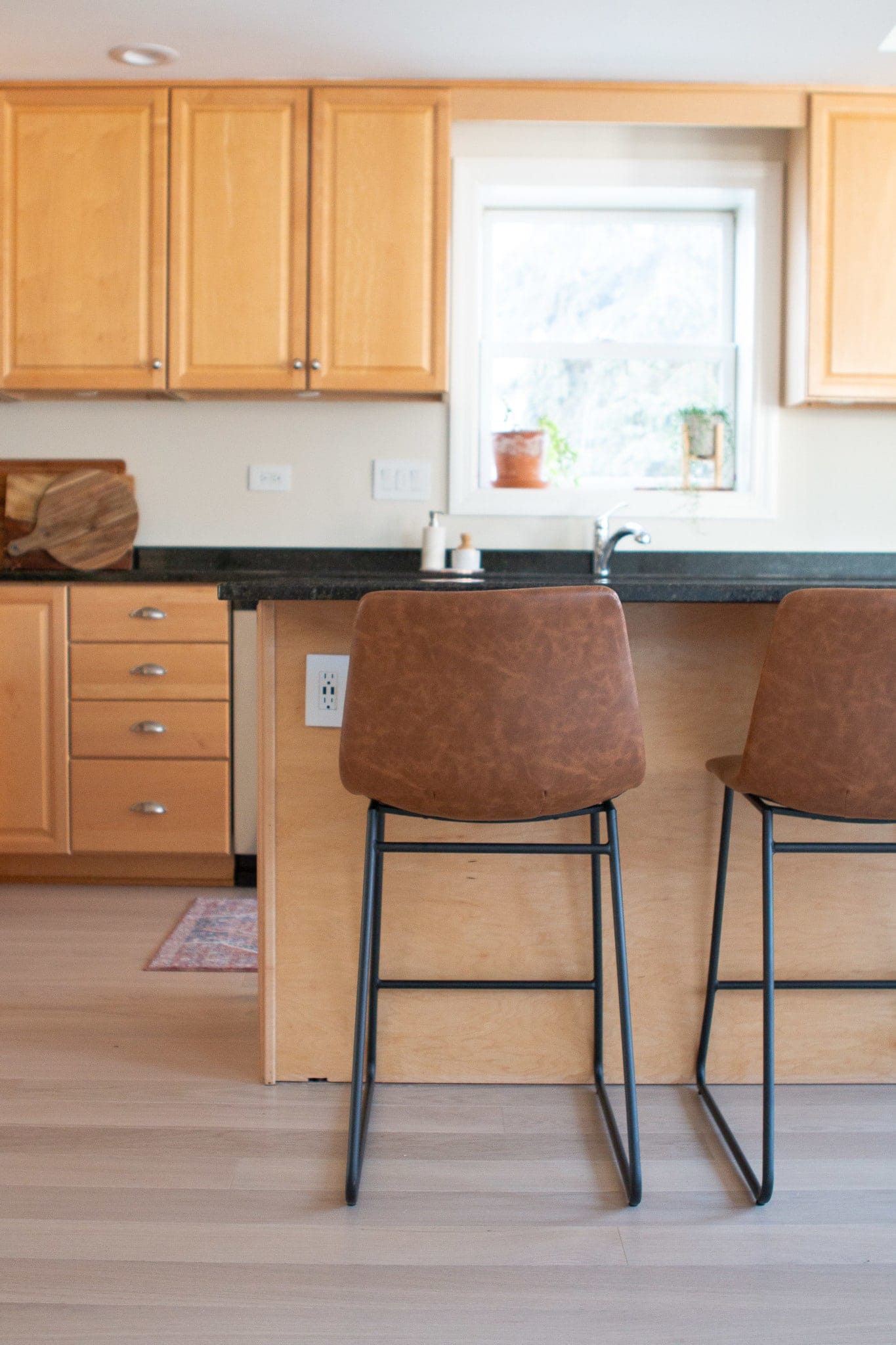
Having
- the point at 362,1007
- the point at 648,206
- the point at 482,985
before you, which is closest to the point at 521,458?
the point at 648,206

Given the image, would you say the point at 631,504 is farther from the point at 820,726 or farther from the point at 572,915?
the point at 820,726

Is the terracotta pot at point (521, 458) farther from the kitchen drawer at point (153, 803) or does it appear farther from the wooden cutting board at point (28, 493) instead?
the kitchen drawer at point (153, 803)

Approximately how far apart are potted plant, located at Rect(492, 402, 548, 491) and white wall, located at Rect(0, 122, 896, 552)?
128mm

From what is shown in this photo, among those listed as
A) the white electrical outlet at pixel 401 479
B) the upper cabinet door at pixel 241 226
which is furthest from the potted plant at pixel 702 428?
the upper cabinet door at pixel 241 226

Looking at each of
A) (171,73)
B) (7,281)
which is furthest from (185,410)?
(171,73)

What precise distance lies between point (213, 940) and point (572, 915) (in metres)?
1.16

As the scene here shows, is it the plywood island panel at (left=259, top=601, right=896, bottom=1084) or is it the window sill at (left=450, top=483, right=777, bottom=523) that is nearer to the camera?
the plywood island panel at (left=259, top=601, right=896, bottom=1084)

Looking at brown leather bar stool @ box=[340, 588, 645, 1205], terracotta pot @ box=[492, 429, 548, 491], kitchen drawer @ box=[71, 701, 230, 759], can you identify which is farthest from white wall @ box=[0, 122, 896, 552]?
brown leather bar stool @ box=[340, 588, 645, 1205]

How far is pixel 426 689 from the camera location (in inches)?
60.2

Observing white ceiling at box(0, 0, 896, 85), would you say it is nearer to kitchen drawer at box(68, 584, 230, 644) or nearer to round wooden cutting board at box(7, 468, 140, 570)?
round wooden cutting board at box(7, 468, 140, 570)

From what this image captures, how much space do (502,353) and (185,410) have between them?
1076 millimetres

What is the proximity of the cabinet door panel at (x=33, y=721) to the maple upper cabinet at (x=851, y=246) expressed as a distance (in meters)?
2.39

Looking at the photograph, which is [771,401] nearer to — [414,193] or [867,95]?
[867,95]

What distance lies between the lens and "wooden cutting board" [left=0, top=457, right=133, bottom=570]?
342 cm
